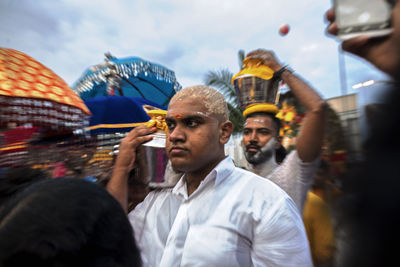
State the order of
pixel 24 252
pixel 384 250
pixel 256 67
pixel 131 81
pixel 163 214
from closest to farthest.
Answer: pixel 384 250 → pixel 24 252 → pixel 163 214 → pixel 256 67 → pixel 131 81

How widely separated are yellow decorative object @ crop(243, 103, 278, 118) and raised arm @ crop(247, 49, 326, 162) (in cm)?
65

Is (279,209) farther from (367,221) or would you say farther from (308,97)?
(367,221)

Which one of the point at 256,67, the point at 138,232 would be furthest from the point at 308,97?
the point at 138,232

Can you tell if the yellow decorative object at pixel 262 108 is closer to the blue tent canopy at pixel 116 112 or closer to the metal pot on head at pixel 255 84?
the metal pot on head at pixel 255 84

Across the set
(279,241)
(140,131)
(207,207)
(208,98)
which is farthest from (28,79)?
(279,241)

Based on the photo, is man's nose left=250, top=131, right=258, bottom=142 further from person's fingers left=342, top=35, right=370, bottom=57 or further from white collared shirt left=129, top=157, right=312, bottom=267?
person's fingers left=342, top=35, right=370, bottom=57

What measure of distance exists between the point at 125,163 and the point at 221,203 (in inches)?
30.6

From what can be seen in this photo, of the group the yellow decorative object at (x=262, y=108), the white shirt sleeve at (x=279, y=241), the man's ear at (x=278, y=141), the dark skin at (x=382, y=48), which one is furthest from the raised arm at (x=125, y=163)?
the dark skin at (x=382, y=48)

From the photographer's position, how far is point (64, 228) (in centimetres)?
66

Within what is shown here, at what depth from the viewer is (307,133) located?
1850 mm

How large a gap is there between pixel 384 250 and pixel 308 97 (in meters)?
1.55

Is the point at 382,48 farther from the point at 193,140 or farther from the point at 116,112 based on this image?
the point at 116,112

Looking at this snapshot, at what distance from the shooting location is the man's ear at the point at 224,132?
1873mm

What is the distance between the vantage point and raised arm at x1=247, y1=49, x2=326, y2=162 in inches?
71.9
